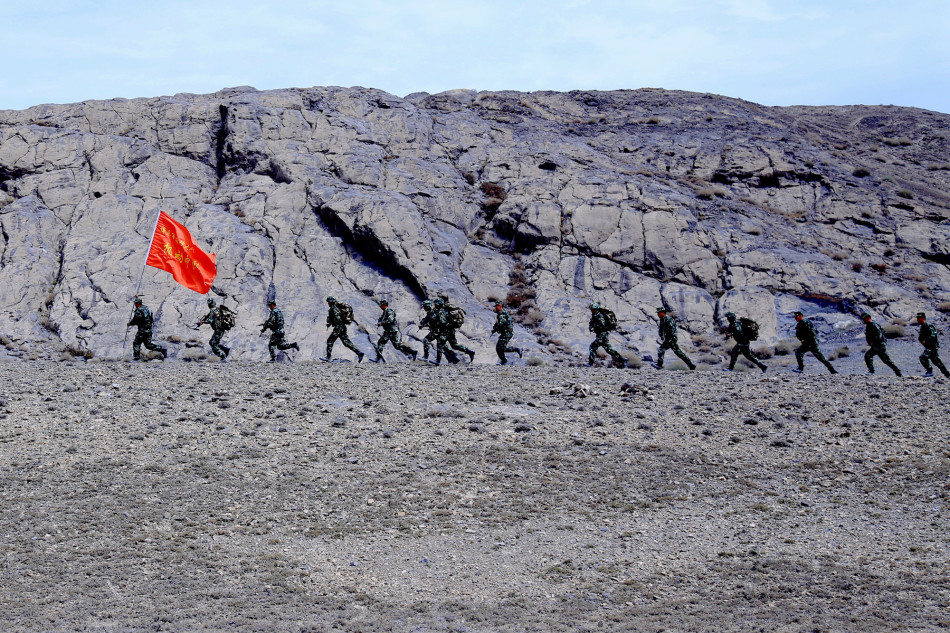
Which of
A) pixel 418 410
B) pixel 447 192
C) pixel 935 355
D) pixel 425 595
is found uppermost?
pixel 447 192

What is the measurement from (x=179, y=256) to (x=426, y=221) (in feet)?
49.3

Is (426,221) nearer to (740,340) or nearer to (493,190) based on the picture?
(493,190)

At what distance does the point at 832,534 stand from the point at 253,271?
25.5 m

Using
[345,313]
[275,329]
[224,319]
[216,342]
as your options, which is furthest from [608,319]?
[216,342]

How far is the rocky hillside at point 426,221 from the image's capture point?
1260 inches

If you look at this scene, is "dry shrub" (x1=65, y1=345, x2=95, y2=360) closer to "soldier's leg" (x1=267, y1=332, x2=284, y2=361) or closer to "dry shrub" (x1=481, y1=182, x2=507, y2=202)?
"soldier's leg" (x1=267, y1=332, x2=284, y2=361)

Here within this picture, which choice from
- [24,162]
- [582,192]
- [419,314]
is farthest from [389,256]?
[24,162]

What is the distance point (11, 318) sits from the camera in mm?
30141

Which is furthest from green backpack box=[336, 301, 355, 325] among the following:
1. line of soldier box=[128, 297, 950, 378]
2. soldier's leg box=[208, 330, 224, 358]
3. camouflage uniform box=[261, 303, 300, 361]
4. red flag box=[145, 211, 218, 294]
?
red flag box=[145, 211, 218, 294]

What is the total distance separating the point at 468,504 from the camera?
1232cm

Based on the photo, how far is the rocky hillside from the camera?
32000mm

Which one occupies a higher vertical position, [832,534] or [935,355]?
[935,355]

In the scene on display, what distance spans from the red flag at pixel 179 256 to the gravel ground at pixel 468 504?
17.3 feet

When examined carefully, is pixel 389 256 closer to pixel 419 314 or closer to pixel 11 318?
pixel 419 314
